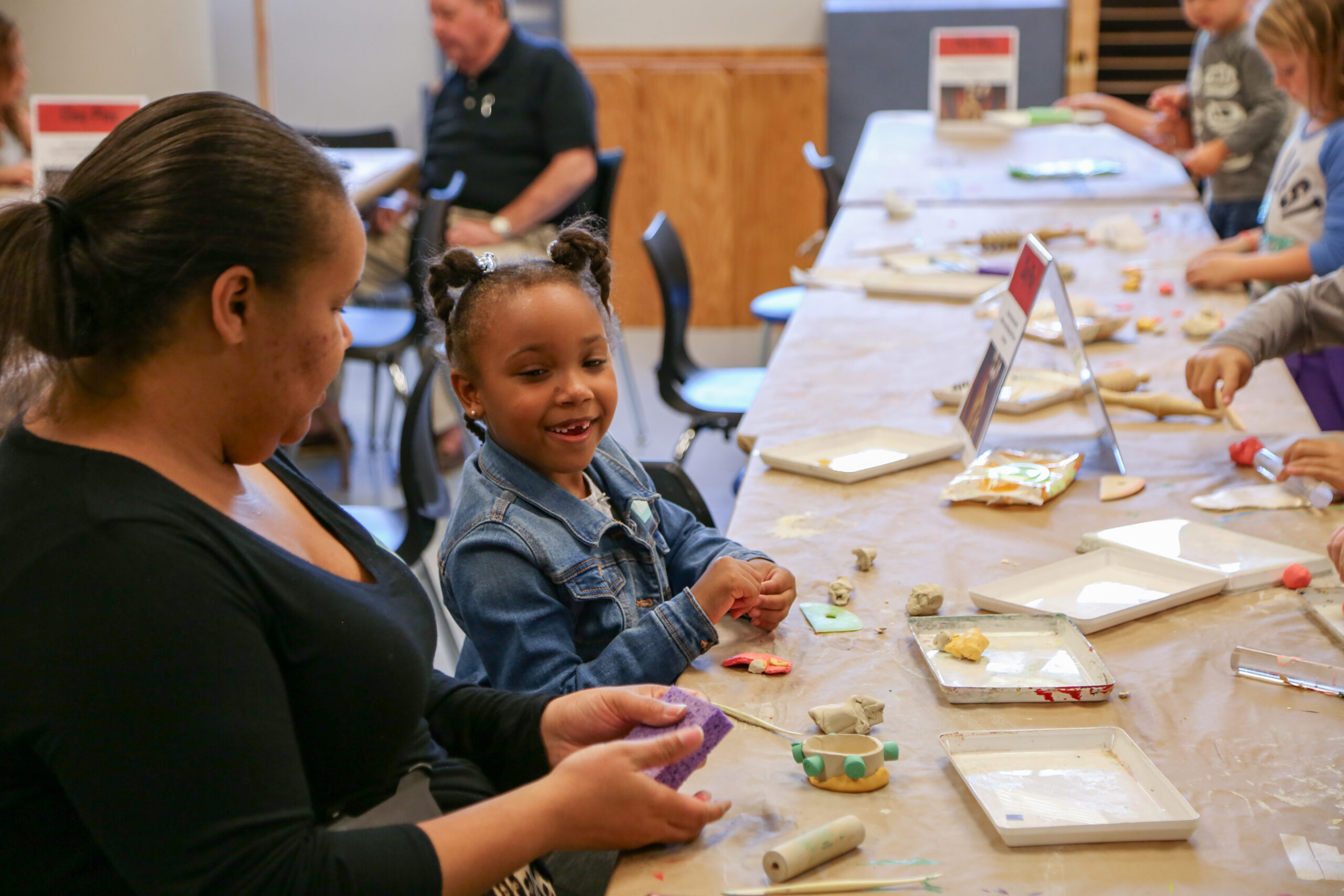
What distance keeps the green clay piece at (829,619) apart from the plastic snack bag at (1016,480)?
412 mm

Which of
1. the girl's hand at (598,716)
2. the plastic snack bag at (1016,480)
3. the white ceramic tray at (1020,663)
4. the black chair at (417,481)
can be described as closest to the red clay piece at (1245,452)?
the plastic snack bag at (1016,480)

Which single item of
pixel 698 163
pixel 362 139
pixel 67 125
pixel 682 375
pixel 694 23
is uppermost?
pixel 694 23

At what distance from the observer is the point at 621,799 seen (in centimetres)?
100

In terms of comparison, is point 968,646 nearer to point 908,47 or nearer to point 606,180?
point 606,180

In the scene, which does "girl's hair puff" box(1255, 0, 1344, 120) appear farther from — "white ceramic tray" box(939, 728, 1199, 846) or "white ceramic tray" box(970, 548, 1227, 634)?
"white ceramic tray" box(939, 728, 1199, 846)

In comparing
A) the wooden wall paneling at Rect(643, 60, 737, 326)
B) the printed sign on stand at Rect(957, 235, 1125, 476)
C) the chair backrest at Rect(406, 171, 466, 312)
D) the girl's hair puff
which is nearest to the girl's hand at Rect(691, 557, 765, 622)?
the printed sign on stand at Rect(957, 235, 1125, 476)

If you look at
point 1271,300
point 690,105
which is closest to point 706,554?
point 1271,300

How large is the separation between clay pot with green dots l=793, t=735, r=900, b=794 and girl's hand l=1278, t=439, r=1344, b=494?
942 mm

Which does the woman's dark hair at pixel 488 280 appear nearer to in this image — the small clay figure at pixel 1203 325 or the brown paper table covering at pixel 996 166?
the small clay figure at pixel 1203 325

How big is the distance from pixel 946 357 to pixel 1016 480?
75 centimetres

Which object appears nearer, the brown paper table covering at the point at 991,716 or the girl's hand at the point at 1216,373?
the brown paper table covering at the point at 991,716

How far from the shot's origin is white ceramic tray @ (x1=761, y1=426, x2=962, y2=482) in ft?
6.30

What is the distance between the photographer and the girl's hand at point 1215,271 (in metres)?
2.91

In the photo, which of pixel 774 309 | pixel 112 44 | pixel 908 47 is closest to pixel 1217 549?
pixel 774 309
